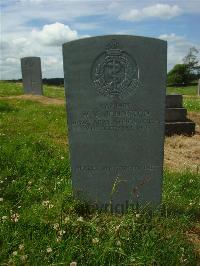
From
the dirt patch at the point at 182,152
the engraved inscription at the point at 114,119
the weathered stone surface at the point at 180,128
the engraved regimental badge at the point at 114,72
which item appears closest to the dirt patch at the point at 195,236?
the engraved inscription at the point at 114,119

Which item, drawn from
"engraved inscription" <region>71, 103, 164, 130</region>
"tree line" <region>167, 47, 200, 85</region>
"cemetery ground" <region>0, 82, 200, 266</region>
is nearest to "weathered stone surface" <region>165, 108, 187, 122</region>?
"cemetery ground" <region>0, 82, 200, 266</region>

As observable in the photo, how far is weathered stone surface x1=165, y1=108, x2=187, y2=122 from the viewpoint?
1316 cm

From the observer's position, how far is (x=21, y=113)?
15.2m

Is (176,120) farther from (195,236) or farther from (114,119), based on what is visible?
(195,236)

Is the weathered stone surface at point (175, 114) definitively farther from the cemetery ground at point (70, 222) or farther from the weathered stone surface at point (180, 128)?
the cemetery ground at point (70, 222)

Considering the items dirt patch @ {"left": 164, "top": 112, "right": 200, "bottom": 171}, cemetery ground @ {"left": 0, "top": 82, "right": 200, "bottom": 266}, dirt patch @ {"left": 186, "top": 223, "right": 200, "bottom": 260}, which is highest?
cemetery ground @ {"left": 0, "top": 82, "right": 200, "bottom": 266}

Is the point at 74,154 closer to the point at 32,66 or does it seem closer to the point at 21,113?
the point at 21,113

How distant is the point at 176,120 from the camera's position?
13211mm

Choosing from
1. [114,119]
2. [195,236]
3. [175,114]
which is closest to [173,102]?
[175,114]

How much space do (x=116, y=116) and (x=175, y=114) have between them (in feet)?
25.7

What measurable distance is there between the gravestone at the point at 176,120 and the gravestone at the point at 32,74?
38.0 feet

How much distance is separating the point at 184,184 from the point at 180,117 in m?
A: 6.41

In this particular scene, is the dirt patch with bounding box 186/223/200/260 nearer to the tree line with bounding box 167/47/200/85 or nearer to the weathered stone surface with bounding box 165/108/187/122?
the weathered stone surface with bounding box 165/108/187/122

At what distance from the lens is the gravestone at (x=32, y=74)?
2344 cm
